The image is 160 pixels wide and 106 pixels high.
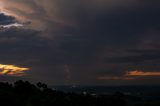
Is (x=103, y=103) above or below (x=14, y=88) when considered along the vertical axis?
below

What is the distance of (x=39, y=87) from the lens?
116 metres

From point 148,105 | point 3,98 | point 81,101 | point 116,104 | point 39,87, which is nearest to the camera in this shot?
point 3,98

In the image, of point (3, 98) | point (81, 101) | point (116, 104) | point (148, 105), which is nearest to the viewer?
point (3, 98)

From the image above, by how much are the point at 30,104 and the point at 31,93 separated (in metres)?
20.3

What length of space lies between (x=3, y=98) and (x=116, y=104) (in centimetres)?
3834

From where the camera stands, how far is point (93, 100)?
331 ft

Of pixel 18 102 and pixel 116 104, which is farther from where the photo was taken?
pixel 116 104

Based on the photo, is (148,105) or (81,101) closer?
(81,101)

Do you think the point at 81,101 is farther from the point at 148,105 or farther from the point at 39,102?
the point at 148,105

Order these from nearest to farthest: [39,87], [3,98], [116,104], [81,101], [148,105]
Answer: [3,98], [81,101], [116,104], [39,87], [148,105]

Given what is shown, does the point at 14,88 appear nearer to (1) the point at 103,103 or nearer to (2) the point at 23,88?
(2) the point at 23,88

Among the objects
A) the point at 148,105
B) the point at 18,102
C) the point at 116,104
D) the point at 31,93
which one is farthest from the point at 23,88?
the point at 148,105

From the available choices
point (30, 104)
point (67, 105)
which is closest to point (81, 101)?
point (67, 105)

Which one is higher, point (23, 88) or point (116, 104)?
point (23, 88)
